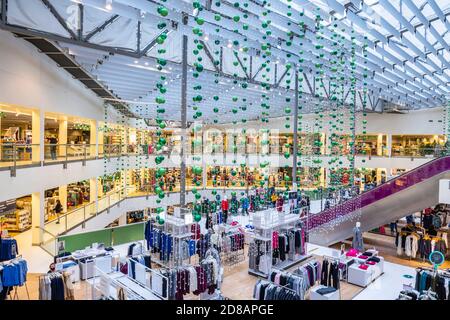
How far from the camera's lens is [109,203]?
15641mm

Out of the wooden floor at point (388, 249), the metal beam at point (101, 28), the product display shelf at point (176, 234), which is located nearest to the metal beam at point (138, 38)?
the metal beam at point (101, 28)

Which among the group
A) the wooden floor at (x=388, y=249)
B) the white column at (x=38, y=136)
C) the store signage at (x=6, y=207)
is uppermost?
the white column at (x=38, y=136)

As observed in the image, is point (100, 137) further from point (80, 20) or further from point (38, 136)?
point (80, 20)

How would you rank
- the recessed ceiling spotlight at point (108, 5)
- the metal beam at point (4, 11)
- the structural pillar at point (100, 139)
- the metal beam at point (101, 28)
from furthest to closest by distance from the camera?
the structural pillar at point (100, 139) → the metal beam at point (101, 28) → the metal beam at point (4, 11) → the recessed ceiling spotlight at point (108, 5)

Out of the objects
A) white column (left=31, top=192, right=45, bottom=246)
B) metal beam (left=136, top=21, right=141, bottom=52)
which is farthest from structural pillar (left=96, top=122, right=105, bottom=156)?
metal beam (left=136, top=21, right=141, bottom=52)

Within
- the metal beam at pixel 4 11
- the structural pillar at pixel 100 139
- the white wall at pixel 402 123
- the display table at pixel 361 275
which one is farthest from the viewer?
the white wall at pixel 402 123

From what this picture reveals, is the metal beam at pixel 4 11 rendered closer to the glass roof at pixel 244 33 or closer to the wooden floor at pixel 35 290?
the glass roof at pixel 244 33

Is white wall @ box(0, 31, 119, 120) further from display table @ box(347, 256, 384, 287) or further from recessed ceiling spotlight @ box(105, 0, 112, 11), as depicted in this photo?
display table @ box(347, 256, 384, 287)

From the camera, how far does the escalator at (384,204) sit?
10.6 m

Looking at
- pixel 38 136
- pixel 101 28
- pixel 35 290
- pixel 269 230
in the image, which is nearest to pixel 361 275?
pixel 269 230

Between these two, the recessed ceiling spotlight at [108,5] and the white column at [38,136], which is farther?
the white column at [38,136]

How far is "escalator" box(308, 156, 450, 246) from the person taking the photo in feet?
34.8

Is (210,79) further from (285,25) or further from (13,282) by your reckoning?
(13,282)
